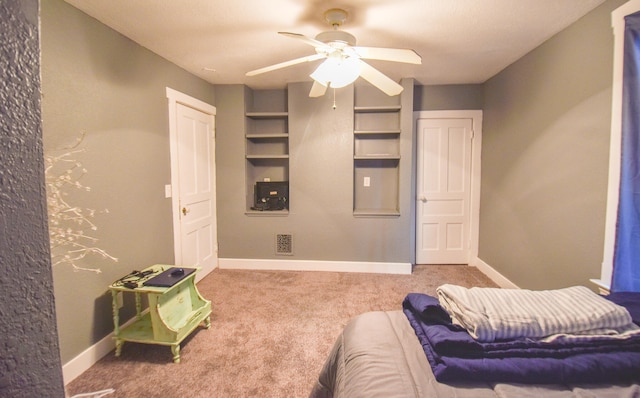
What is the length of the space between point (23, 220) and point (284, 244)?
3472 millimetres

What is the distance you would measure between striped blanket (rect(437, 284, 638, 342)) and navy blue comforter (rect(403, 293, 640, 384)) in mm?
36

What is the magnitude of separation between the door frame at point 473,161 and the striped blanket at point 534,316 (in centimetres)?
284

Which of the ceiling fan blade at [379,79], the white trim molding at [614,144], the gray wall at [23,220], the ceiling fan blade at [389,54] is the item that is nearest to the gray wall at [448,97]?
the ceiling fan blade at [379,79]

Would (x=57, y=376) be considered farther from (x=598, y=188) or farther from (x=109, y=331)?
(x=598, y=188)

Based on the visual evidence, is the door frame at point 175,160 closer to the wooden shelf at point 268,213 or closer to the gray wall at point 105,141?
the gray wall at point 105,141

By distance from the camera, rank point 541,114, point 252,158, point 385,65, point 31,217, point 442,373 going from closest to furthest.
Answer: point 31,217 < point 442,373 < point 541,114 < point 385,65 < point 252,158

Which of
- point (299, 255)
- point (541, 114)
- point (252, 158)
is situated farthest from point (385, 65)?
point (299, 255)

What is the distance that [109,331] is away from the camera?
7.15ft

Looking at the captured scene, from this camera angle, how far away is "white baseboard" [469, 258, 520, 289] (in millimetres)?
3120

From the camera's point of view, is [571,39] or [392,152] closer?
[571,39]

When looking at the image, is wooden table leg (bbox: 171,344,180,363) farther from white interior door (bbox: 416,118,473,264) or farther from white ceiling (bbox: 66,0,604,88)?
white interior door (bbox: 416,118,473,264)

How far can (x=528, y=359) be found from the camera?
0.97 meters

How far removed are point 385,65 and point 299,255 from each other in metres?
2.46

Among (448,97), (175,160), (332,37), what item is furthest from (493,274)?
(175,160)
